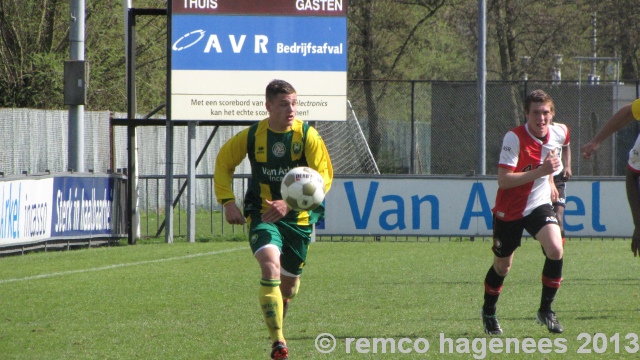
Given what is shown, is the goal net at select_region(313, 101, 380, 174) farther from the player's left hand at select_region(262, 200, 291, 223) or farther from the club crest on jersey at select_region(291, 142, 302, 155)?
the player's left hand at select_region(262, 200, 291, 223)

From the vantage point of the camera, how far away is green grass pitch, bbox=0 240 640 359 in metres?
7.91

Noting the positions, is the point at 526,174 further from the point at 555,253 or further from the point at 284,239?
the point at 284,239

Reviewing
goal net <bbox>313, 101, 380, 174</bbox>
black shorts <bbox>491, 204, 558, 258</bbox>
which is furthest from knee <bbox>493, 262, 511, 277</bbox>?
goal net <bbox>313, 101, 380, 174</bbox>

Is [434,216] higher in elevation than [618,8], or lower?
lower

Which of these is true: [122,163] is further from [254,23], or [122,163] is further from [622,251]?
[622,251]

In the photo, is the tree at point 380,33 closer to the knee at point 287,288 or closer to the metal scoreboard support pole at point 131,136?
the metal scoreboard support pole at point 131,136

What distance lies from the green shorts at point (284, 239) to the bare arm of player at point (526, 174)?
5.26ft

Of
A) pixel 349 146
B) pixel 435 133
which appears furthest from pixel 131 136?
pixel 435 133

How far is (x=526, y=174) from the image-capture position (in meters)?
8.15

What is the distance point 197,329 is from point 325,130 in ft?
61.6

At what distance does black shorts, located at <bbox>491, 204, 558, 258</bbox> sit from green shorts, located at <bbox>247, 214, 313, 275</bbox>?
63.7 inches

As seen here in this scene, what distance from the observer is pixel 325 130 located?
90.0 ft

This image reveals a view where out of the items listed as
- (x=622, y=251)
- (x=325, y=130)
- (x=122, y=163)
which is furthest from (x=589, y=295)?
(x=122, y=163)

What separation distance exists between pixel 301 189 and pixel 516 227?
2.06 m
